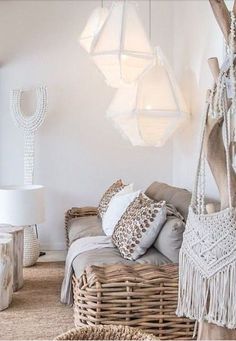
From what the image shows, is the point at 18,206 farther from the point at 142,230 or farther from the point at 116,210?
the point at 142,230

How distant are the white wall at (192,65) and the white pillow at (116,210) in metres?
0.56

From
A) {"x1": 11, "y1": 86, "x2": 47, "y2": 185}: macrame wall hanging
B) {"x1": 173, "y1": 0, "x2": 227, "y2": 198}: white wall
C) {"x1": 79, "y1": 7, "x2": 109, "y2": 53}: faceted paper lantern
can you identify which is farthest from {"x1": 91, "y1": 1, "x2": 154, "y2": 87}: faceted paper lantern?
{"x1": 11, "y1": 86, "x2": 47, "y2": 185}: macrame wall hanging

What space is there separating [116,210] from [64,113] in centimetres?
187

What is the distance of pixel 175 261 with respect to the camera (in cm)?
286

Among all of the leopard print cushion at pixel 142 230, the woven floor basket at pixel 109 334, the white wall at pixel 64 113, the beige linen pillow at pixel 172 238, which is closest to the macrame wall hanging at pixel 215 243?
the woven floor basket at pixel 109 334

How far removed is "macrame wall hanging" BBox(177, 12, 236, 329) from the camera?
1600 mm

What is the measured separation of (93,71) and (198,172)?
3.92 metres

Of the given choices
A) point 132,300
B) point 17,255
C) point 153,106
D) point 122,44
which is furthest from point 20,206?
point 132,300

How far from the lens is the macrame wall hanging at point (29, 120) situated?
5109 mm

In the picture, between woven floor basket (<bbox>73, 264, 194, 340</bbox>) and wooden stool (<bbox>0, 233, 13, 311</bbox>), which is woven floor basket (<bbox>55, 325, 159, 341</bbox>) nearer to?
woven floor basket (<bbox>73, 264, 194, 340</bbox>)

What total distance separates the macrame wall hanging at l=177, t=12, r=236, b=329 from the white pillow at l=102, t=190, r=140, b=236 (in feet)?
6.84

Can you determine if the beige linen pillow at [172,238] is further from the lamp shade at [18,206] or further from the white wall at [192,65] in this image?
the lamp shade at [18,206]

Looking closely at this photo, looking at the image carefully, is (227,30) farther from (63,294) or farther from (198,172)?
(63,294)

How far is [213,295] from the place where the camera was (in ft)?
5.32
